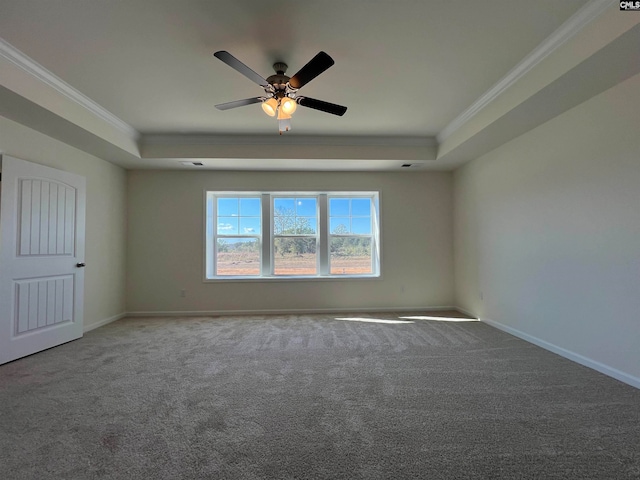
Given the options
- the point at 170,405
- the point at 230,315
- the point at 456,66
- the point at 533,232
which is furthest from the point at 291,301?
the point at 456,66

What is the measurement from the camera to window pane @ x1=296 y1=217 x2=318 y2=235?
540cm

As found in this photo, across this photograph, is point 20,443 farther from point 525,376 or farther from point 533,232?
point 533,232

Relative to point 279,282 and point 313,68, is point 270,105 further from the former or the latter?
point 279,282

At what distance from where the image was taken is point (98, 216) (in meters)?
4.37

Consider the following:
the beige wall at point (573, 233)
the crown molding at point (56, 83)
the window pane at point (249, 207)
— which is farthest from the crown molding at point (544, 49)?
the crown molding at point (56, 83)

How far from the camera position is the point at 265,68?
2768mm

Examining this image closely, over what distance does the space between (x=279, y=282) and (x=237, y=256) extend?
859 mm

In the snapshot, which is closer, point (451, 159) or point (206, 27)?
point (206, 27)

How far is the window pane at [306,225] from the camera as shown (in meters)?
5.40

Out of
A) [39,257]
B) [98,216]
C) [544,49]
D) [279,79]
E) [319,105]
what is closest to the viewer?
[544,49]

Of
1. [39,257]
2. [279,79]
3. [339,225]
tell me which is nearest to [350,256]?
[339,225]

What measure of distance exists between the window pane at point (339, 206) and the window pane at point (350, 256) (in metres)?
0.45

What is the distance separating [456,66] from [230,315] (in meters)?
4.38

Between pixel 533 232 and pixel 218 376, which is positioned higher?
pixel 533 232
